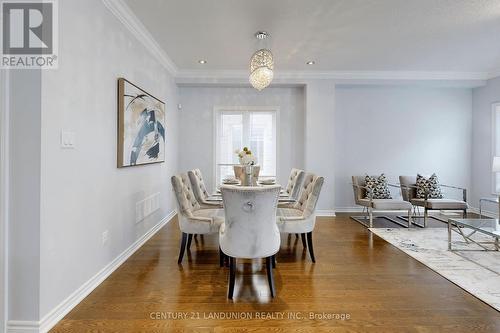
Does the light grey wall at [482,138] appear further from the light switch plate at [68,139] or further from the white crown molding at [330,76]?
the light switch plate at [68,139]

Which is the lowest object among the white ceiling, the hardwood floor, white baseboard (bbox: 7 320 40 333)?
the hardwood floor

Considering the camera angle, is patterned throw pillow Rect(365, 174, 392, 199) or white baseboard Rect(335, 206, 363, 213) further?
white baseboard Rect(335, 206, 363, 213)

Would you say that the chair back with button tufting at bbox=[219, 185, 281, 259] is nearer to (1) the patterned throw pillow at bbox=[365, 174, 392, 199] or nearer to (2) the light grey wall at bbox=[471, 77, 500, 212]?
(1) the patterned throw pillow at bbox=[365, 174, 392, 199]

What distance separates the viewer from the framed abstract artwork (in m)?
2.96

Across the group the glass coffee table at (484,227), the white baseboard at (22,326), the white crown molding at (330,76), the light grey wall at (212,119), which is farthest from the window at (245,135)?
the white baseboard at (22,326)

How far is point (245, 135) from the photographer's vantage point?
5797 millimetres

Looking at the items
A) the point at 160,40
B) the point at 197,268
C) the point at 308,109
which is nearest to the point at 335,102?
the point at 308,109

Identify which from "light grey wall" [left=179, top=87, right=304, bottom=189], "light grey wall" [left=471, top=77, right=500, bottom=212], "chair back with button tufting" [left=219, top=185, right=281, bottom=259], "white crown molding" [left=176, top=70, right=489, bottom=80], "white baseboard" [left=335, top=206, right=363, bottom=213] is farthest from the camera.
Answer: "white baseboard" [left=335, top=206, right=363, bottom=213]

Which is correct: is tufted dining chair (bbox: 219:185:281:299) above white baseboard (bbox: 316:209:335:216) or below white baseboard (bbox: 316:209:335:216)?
above

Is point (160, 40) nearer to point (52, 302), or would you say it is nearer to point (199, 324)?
point (52, 302)

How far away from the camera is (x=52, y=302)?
6.42ft

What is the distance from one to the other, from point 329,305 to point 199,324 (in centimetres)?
103

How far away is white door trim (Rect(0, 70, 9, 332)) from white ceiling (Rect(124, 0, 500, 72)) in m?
1.69

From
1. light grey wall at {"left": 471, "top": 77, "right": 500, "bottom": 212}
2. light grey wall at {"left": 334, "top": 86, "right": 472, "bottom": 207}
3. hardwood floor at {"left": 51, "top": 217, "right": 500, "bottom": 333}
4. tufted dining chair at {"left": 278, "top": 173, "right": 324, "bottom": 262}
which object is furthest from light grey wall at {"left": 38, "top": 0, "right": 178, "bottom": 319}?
light grey wall at {"left": 471, "top": 77, "right": 500, "bottom": 212}
